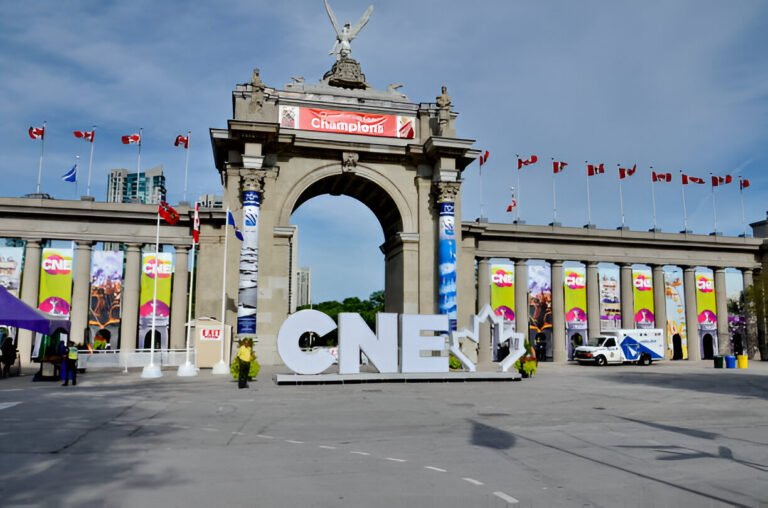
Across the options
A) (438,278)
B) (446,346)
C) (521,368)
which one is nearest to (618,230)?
(438,278)

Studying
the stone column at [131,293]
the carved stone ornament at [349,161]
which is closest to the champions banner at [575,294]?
the carved stone ornament at [349,161]

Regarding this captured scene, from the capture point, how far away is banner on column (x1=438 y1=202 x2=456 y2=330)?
40156 millimetres

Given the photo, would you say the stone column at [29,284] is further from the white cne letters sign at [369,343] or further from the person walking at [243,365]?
the white cne letters sign at [369,343]

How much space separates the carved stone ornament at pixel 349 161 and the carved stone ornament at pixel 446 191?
582 cm

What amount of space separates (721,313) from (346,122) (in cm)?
4424

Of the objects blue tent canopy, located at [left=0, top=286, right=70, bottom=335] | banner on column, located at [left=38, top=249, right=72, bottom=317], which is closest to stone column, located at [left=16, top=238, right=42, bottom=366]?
banner on column, located at [left=38, top=249, right=72, bottom=317]

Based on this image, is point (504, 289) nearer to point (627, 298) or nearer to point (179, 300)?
point (627, 298)

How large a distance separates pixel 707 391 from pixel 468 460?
18463mm

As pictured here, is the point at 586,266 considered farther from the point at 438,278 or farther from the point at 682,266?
the point at 438,278

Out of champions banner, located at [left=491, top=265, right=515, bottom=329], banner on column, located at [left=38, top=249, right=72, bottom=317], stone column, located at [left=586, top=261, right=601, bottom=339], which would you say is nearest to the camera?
banner on column, located at [left=38, top=249, right=72, bottom=317]

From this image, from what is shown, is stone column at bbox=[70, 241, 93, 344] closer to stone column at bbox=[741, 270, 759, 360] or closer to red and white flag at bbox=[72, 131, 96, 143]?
red and white flag at bbox=[72, 131, 96, 143]

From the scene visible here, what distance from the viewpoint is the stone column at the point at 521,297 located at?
5422 cm

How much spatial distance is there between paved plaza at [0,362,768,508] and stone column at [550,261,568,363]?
110 feet

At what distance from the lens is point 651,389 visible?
2538 centimetres
